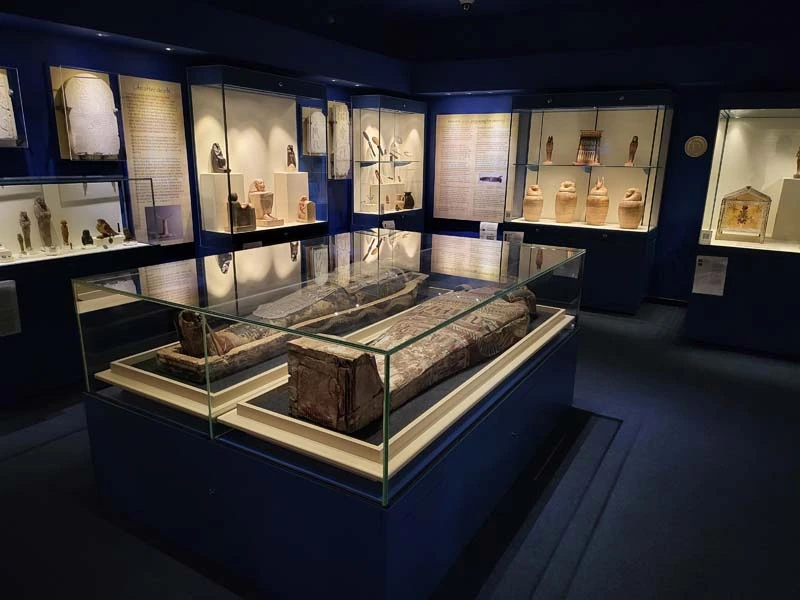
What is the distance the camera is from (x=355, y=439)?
6.86 ft

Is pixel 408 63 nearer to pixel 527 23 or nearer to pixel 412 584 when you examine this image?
pixel 527 23

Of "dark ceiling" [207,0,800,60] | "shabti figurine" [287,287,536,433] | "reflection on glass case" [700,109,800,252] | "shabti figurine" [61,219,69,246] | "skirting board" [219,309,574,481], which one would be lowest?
"skirting board" [219,309,574,481]

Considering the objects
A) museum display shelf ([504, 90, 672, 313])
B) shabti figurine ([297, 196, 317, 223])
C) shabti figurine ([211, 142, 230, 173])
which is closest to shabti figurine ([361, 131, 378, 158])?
shabti figurine ([297, 196, 317, 223])

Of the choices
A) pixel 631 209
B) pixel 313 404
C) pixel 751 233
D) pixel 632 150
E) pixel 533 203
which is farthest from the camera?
pixel 533 203

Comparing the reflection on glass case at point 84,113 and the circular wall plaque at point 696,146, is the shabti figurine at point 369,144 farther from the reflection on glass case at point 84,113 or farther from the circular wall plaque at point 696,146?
the circular wall plaque at point 696,146

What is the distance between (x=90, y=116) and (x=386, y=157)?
3731 millimetres

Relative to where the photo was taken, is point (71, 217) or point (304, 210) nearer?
point (71, 217)

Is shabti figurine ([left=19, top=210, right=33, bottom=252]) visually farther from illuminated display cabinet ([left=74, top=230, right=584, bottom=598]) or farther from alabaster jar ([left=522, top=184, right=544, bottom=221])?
alabaster jar ([left=522, top=184, right=544, bottom=221])

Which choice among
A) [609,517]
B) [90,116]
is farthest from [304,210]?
[609,517]

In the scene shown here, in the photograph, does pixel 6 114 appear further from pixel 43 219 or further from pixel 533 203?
pixel 533 203

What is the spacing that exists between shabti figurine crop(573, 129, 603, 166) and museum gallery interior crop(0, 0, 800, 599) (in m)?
0.04

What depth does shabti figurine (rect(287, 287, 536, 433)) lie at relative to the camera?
83.2 inches

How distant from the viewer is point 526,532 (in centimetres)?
289

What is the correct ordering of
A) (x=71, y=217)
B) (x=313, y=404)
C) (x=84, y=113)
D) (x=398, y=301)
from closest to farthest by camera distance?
(x=313, y=404) < (x=398, y=301) < (x=84, y=113) < (x=71, y=217)
